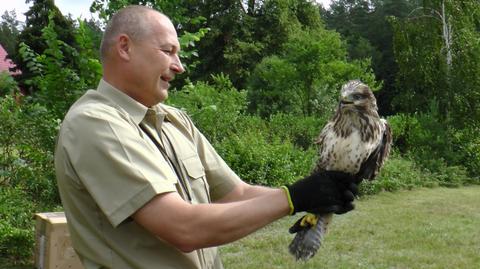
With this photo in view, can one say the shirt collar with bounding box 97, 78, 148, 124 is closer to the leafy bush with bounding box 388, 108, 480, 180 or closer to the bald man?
the bald man

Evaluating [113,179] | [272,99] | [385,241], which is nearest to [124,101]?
[113,179]

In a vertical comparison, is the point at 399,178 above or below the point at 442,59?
below

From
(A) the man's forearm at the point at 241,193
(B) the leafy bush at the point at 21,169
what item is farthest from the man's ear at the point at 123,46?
(B) the leafy bush at the point at 21,169

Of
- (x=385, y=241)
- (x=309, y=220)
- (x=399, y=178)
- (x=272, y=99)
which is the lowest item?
(x=399, y=178)

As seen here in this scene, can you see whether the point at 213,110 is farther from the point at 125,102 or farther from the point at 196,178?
the point at 125,102

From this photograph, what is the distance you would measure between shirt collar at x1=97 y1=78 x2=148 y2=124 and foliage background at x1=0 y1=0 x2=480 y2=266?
130 inches

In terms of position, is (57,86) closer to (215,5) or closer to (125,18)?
(125,18)

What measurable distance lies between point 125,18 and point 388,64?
1207 inches

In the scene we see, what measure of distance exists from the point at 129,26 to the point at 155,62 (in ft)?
0.53

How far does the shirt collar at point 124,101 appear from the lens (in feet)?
6.70

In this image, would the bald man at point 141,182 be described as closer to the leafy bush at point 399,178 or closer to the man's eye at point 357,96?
the man's eye at point 357,96

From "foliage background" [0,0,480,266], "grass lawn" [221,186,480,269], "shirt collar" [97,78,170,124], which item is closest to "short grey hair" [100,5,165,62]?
"shirt collar" [97,78,170,124]

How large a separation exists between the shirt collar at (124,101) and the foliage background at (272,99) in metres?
3.31

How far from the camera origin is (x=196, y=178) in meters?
2.22
